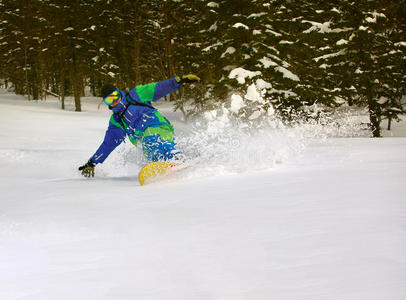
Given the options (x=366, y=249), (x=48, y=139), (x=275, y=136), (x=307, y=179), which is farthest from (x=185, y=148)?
(x=48, y=139)

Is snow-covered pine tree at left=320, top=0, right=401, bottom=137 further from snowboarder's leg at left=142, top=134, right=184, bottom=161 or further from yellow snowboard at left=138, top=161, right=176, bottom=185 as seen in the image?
yellow snowboard at left=138, top=161, right=176, bottom=185

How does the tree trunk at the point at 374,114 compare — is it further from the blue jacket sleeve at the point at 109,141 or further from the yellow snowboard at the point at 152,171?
the yellow snowboard at the point at 152,171

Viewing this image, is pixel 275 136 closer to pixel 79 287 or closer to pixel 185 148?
pixel 185 148

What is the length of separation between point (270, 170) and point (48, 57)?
73.7ft

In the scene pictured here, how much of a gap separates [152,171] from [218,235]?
2475 millimetres

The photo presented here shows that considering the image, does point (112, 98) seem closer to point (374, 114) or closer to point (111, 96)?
point (111, 96)

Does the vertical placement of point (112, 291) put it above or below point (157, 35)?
below

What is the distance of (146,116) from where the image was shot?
5.31 m

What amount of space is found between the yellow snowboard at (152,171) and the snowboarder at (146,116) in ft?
1.65

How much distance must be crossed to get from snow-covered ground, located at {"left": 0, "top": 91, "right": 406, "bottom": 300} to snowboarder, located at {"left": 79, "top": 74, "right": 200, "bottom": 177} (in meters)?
0.92

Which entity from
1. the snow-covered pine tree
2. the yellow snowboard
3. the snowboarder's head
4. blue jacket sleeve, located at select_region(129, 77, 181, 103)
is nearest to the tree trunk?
the snow-covered pine tree

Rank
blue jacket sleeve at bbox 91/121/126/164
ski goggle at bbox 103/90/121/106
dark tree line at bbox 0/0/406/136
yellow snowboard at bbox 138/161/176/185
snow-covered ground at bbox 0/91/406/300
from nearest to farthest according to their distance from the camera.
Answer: snow-covered ground at bbox 0/91/406/300
yellow snowboard at bbox 138/161/176/185
ski goggle at bbox 103/90/121/106
blue jacket sleeve at bbox 91/121/126/164
dark tree line at bbox 0/0/406/136

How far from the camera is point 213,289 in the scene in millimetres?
1404

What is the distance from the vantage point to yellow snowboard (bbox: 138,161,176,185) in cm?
433
